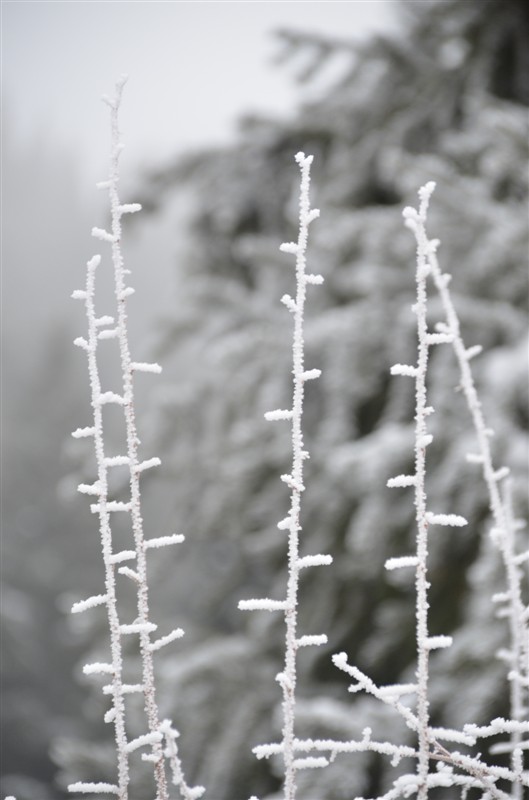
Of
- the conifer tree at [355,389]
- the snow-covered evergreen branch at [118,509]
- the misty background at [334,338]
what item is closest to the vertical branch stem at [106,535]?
the snow-covered evergreen branch at [118,509]

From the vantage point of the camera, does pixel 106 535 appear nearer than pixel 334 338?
Yes

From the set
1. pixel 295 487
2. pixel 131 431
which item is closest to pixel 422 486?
pixel 295 487

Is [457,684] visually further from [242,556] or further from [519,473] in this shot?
[242,556]

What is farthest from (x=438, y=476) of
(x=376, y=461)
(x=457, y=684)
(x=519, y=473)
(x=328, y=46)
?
(x=328, y=46)

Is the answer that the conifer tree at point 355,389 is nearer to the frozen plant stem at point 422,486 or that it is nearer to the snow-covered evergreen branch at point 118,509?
the frozen plant stem at point 422,486

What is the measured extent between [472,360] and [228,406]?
0.93 m

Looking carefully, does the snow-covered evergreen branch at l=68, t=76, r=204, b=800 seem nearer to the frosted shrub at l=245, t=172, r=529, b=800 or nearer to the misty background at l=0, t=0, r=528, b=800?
the frosted shrub at l=245, t=172, r=529, b=800

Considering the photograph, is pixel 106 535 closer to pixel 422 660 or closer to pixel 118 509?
pixel 118 509

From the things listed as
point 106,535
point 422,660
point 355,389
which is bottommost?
point 422,660

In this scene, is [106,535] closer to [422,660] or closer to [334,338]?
[422,660]

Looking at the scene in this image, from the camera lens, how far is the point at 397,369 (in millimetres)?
574

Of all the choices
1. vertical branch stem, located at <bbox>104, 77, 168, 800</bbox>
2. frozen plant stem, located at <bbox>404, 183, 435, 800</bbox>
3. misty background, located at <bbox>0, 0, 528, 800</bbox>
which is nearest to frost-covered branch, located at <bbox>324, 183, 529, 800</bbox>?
frozen plant stem, located at <bbox>404, 183, 435, 800</bbox>

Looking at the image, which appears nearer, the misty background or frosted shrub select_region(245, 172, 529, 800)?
frosted shrub select_region(245, 172, 529, 800)

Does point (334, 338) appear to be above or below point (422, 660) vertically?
above
